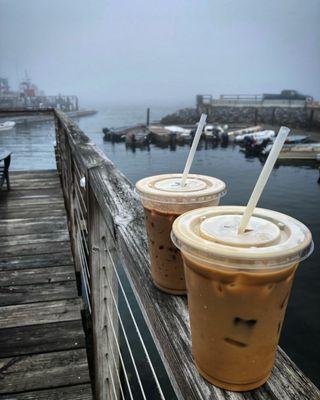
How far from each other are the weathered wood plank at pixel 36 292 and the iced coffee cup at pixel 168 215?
240 cm

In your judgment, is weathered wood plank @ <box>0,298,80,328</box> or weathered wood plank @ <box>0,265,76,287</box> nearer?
weathered wood plank @ <box>0,298,80,328</box>

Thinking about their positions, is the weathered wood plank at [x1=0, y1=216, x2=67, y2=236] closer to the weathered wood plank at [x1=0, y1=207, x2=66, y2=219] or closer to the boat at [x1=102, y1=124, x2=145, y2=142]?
the weathered wood plank at [x1=0, y1=207, x2=66, y2=219]

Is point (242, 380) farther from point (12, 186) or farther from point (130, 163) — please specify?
point (130, 163)

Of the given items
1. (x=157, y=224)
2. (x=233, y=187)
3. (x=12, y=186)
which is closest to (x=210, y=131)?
(x=233, y=187)

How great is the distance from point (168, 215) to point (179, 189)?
0.29 ft

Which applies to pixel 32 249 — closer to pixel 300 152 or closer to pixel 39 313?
pixel 39 313

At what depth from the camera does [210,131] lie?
124ft

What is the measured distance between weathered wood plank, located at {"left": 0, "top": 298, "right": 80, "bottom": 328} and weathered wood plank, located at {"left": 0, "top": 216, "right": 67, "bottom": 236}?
159cm

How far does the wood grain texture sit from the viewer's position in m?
0.60

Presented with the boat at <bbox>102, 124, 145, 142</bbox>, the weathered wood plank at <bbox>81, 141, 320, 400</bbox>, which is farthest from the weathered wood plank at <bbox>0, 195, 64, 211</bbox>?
the boat at <bbox>102, 124, 145, 142</bbox>

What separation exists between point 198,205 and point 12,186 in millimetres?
6322

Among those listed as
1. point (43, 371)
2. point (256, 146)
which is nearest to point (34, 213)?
point (43, 371)

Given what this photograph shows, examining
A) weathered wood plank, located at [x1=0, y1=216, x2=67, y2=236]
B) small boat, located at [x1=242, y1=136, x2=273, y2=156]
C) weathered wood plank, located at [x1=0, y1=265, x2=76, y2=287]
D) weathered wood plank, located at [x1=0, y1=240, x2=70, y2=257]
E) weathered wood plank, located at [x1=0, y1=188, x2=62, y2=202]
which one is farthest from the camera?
small boat, located at [x1=242, y1=136, x2=273, y2=156]

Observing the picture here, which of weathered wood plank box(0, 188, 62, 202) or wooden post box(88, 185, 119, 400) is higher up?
wooden post box(88, 185, 119, 400)
